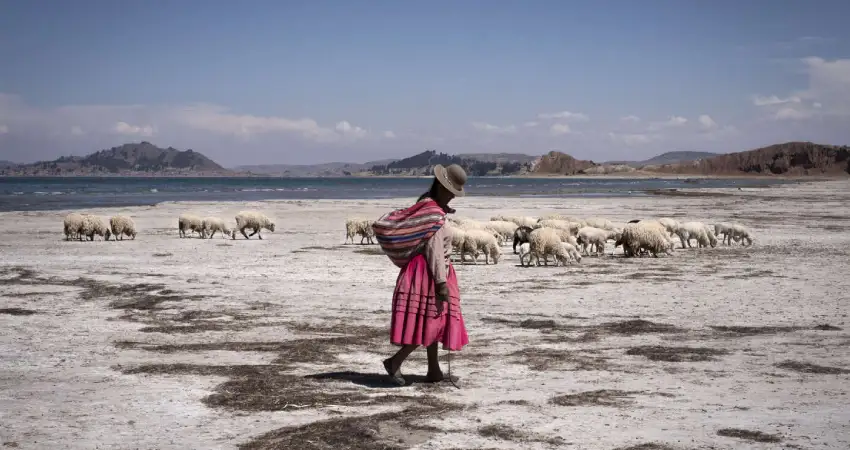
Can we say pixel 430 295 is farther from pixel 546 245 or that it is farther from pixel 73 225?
pixel 73 225

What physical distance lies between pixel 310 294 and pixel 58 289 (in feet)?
14.7

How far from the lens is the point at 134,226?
26.7 m

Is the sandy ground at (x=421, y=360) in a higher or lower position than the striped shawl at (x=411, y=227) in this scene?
lower

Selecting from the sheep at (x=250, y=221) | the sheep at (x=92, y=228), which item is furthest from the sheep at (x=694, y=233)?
the sheep at (x=92, y=228)

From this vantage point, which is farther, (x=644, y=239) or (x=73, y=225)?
(x=73, y=225)

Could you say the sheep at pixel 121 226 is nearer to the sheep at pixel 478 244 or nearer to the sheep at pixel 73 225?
the sheep at pixel 73 225

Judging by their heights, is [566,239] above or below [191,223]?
below

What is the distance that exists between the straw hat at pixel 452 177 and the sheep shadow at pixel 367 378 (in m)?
1.85

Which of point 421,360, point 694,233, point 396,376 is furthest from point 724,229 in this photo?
point 396,376

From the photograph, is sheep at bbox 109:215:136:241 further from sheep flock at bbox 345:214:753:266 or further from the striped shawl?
the striped shawl

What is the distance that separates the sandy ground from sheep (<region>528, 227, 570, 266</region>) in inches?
17.0

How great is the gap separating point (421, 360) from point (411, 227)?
7.37 ft

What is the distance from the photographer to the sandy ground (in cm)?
604

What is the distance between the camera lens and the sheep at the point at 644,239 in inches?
786
